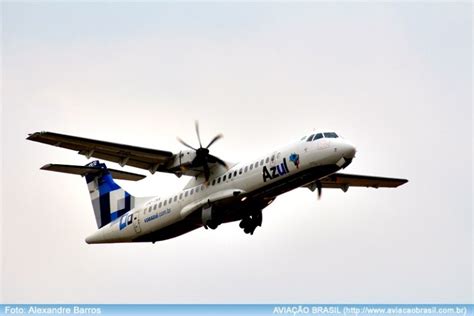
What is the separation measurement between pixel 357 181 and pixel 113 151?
28.8 feet

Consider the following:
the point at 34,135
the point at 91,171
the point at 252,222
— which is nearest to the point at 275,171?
the point at 252,222

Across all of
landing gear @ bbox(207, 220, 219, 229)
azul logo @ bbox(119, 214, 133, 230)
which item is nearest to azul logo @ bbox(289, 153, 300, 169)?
landing gear @ bbox(207, 220, 219, 229)

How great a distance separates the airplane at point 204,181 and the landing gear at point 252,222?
0.03 meters

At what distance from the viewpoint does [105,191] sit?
32656 mm

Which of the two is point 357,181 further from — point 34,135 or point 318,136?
point 34,135

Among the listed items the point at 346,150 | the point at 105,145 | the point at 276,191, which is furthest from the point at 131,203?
the point at 346,150

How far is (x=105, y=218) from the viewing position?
1261 inches

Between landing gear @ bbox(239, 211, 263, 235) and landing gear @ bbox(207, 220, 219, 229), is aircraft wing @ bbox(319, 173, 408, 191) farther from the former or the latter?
landing gear @ bbox(207, 220, 219, 229)

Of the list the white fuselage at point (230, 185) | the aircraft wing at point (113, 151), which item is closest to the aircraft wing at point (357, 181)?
the white fuselage at point (230, 185)

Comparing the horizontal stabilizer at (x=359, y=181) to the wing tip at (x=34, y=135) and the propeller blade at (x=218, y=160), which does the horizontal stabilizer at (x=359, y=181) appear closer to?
the propeller blade at (x=218, y=160)

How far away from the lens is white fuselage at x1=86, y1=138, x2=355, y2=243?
2589cm

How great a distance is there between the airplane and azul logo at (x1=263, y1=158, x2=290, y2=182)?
3cm

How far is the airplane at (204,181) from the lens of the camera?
85.9ft

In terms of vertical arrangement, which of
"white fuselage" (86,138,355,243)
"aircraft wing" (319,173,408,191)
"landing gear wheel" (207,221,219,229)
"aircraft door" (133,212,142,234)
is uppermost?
"aircraft wing" (319,173,408,191)
